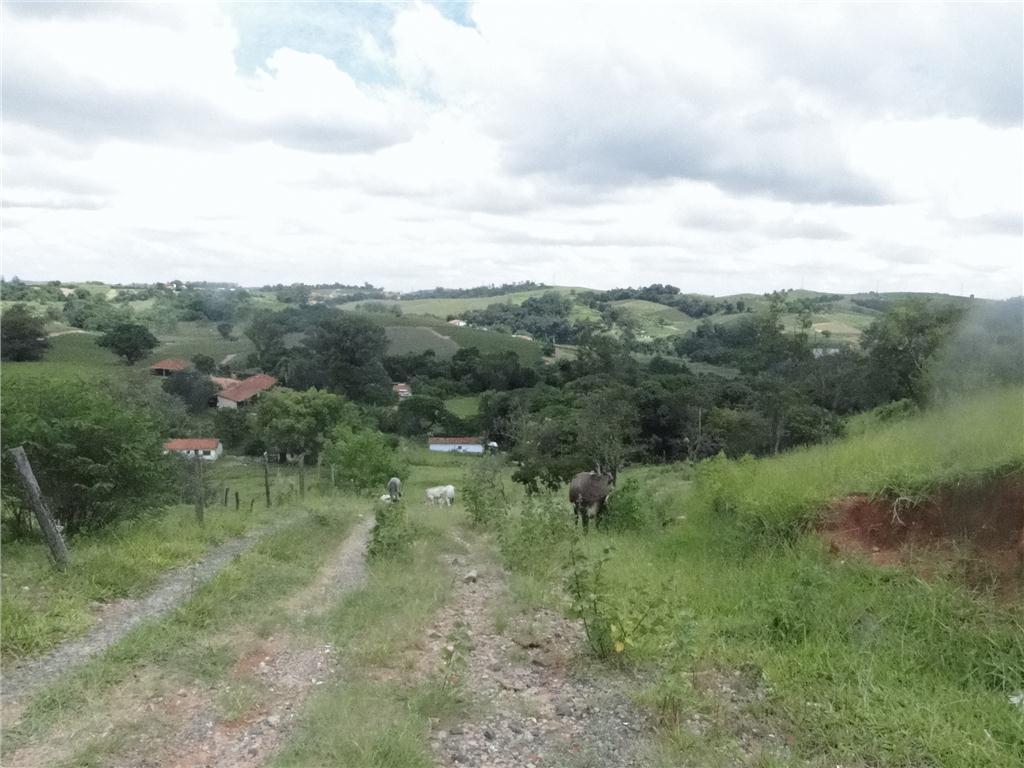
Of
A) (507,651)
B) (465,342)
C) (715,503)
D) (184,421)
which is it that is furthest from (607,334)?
(507,651)

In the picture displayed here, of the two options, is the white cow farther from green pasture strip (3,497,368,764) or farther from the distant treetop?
the distant treetop

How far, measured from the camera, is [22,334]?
2730 cm

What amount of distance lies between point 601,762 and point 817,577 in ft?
11.4

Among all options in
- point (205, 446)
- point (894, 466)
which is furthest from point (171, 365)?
point (894, 466)

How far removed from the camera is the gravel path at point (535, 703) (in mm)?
5004

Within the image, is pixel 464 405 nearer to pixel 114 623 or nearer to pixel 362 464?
pixel 362 464

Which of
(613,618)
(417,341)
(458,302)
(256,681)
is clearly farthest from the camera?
(458,302)

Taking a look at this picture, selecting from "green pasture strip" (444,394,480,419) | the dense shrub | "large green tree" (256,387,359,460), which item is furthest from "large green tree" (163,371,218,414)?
the dense shrub

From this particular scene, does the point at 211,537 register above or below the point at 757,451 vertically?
above

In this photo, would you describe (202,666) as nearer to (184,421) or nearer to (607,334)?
(184,421)

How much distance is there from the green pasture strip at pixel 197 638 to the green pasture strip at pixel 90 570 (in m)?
0.79

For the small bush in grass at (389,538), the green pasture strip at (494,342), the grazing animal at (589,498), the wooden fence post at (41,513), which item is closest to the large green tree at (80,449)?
the wooden fence post at (41,513)

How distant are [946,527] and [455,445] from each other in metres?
39.9

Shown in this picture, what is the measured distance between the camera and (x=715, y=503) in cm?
1066
